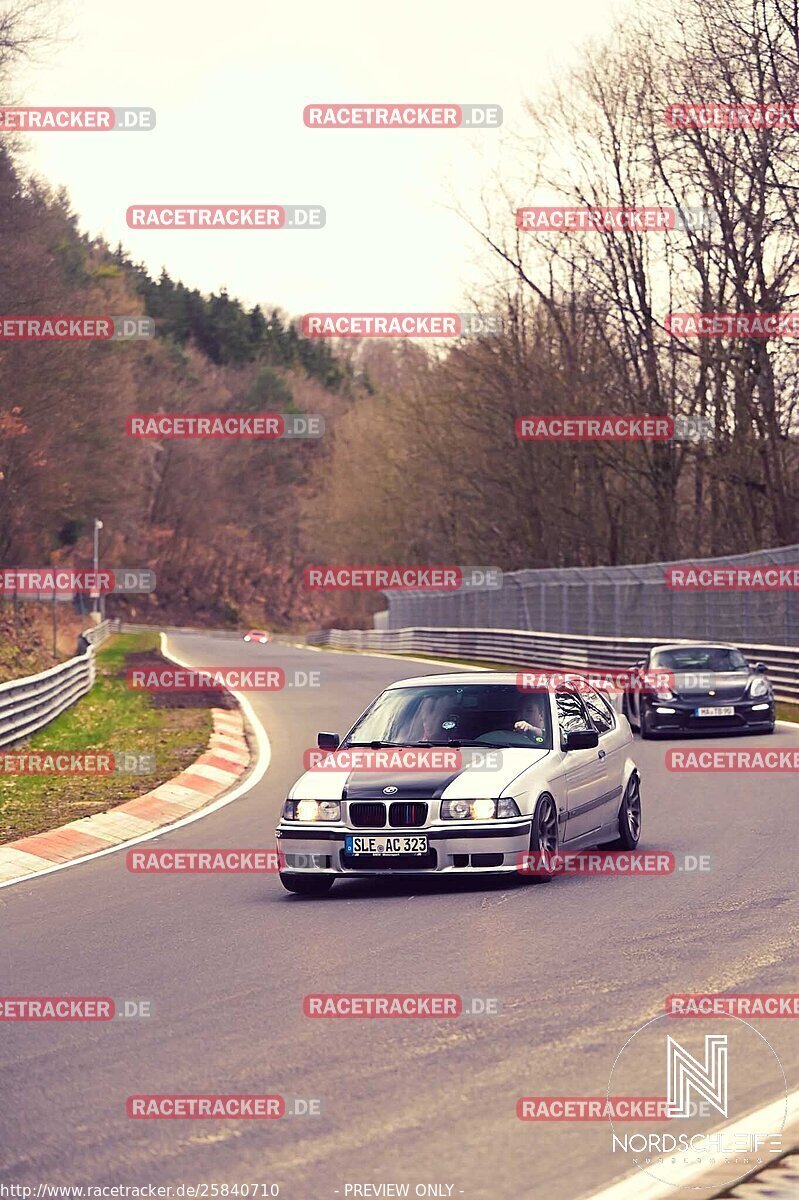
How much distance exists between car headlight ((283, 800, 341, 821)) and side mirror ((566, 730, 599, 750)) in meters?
1.73

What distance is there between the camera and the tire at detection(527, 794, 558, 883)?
10750 mm

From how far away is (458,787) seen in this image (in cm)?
1060

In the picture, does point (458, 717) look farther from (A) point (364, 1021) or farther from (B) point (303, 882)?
(A) point (364, 1021)

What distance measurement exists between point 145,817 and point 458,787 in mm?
5486

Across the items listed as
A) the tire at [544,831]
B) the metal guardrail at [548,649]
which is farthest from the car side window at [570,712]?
the metal guardrail at [548,649]

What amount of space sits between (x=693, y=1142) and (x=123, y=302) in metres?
114

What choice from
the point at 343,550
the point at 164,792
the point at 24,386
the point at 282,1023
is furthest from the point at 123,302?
the point at 282,1023

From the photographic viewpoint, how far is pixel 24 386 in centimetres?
5391

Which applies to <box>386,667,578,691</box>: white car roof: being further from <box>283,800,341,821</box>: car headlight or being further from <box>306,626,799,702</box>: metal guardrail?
<box>306,626,799,702</box>: metal guardrail

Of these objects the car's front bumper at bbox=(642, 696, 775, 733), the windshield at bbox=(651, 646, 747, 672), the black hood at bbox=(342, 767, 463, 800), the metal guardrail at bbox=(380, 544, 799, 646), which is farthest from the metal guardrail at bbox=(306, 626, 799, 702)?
the black hood at bbox=(342, 767, 463, 800)

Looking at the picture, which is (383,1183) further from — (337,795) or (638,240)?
(638,240)

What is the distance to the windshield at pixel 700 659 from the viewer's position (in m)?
24.2

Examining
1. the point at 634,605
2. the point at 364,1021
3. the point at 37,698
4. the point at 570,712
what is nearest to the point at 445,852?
the point at 570,712

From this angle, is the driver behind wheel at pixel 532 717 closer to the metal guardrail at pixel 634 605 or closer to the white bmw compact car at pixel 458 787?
the white bmw compact car at pixel 458 787
